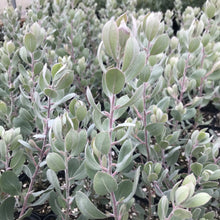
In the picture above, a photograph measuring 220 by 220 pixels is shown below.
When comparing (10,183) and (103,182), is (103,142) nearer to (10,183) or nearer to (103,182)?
(103,182)

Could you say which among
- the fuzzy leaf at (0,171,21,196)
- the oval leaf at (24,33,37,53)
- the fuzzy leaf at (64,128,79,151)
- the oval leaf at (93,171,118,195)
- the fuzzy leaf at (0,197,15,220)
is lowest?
the fuzzy leaf at (0,197,15,220)

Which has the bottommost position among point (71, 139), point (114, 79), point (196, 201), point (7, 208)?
point (7, 208)

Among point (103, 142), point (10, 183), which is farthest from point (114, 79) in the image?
point (10, 183)

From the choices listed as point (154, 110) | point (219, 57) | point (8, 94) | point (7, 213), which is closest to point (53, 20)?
point (8, 94)

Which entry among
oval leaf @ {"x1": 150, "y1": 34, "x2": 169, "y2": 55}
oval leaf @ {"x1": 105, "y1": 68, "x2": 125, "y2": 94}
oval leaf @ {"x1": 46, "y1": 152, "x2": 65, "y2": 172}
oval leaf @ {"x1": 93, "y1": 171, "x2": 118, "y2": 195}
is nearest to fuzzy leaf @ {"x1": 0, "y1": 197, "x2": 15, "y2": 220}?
oval leaf @ {"x1": 46, "y1": 152, "x2": 65, "y2": 172}

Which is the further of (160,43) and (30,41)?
(30,41)

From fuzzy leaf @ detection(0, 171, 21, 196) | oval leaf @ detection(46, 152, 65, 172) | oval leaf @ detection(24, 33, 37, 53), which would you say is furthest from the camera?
A: oval leaf @ detection(24, 33, 37, 53)

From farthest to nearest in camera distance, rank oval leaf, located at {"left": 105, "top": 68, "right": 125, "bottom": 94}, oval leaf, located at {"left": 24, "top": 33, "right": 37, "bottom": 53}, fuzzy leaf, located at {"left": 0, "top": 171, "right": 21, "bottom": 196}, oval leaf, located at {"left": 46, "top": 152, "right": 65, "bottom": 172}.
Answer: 1. oval leaf, located at {"left": 24, "top": 33, "right": 37, "bottom": 53}
2. fuzzy leaf, located at {"left": 0, "top": 171, "right": 21, "bottom": 196}
3. oval leaf, located at {"left": 46, "top": 152, "right": 65, "bottom": 172}
4. oval leaf, located at {"left": 105, "top": 68, "right": 125, "bottom": 94}

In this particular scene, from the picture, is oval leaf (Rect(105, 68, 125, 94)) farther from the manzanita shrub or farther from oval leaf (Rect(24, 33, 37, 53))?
oval leaf (Rect(24, 33, 37, 53))

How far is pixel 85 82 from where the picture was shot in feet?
5.28

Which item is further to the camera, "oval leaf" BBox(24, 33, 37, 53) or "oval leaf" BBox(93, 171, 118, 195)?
"oval leaf" BBox(24, 33, 37, 53)

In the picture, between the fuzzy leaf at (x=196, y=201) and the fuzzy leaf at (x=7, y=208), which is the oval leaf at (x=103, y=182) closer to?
the fuzzy leaf at (x=196, y=201)

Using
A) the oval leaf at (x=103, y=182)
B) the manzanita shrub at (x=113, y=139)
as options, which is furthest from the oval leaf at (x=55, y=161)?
the oval leaf at (x=103, y=182)

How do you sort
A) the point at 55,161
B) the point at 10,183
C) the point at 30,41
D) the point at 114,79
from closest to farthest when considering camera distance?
the point at 114,79, the point at 55,161, the point at 10,183, the point at 30,41
